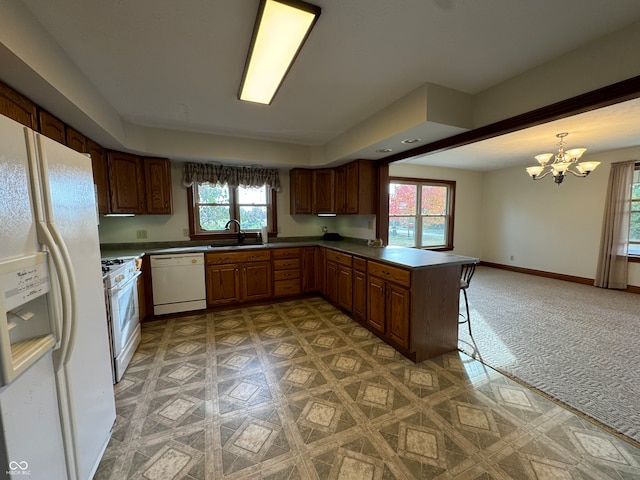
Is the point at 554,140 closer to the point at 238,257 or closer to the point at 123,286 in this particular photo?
the point at 238,257

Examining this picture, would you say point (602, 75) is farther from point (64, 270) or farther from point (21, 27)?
point (21, 27)

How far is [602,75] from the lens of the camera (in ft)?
5.57

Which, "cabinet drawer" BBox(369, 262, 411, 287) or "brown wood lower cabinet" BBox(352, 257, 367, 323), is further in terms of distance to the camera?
"brown wood lower cabinet" BBox(352, 257, 367, 323)

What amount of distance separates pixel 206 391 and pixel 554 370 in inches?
116

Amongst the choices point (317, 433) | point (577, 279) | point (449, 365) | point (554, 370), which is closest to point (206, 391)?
point (317, 433)

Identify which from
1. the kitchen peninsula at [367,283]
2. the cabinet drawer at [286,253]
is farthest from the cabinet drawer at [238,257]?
the cabinet drawer at [286,253]

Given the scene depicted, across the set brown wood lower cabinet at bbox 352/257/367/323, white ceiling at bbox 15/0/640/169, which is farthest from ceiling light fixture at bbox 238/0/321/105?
brown wood lower cabinet at bbox 352/257/367/323

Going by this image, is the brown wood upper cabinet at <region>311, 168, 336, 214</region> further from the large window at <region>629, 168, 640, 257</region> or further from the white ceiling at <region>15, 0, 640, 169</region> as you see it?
the large window at <region>629, 168, 640, 257</region>

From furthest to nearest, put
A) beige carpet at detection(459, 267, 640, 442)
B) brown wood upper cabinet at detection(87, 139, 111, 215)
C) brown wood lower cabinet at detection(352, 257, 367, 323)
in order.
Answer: brown wood lower cabinet at detection(352, 257, 367, 323) → brown wood upper cabinet at detection(87, 139, 111, 215) → beige carpet at detection(459, 267, 640, 442)

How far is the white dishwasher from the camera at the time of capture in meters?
3.35

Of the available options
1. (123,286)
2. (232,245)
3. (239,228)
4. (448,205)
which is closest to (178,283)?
(232,245)

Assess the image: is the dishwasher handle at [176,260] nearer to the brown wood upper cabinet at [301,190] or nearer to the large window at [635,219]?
the brown wood upper cabinet at [301,190]

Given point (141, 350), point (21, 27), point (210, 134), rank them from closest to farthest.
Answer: point (21, 27) < point (141, 350) < point (210, 134)

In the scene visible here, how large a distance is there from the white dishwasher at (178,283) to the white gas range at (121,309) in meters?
0.57
